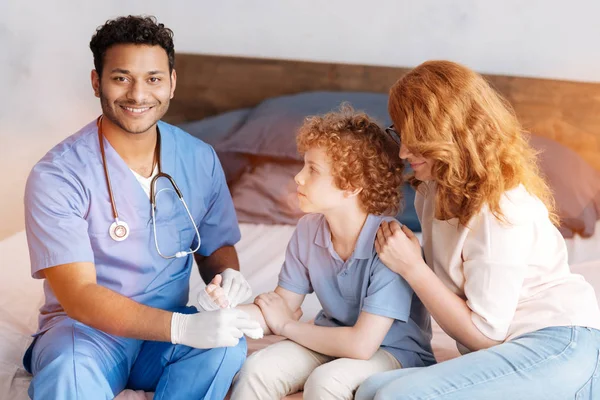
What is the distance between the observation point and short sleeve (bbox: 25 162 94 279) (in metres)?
1.62

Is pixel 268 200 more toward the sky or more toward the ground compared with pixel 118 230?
more toward the ground

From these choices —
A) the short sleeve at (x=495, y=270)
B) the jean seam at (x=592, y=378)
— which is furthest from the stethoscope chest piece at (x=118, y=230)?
the jean seam at (x=592, y=378)

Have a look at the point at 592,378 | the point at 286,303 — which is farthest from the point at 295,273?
the point at 592,378

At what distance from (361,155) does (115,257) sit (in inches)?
23.4

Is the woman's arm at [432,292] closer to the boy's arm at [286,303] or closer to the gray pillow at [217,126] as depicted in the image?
the boy's arm at [286,303]

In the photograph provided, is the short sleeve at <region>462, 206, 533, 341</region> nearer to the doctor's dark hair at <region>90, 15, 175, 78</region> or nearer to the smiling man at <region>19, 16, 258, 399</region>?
the smiling man at <region>19, 16, 258, 399</region>

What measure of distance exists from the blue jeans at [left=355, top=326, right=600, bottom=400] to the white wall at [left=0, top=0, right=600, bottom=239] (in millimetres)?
1780

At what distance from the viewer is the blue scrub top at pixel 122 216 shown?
164cm

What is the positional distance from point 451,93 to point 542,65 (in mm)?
1670

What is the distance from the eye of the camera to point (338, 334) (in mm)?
1628

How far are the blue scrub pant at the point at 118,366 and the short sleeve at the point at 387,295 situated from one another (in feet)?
0.95

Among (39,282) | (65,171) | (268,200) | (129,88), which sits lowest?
(39,282)

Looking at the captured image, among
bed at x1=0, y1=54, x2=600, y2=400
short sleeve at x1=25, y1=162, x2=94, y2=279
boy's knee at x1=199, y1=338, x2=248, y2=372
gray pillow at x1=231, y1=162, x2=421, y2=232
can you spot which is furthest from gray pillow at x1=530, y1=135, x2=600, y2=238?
short sleeve at x1=25, y1=162, x2=94, y2=279

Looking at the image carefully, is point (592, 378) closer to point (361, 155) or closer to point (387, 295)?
point (387, 295)
